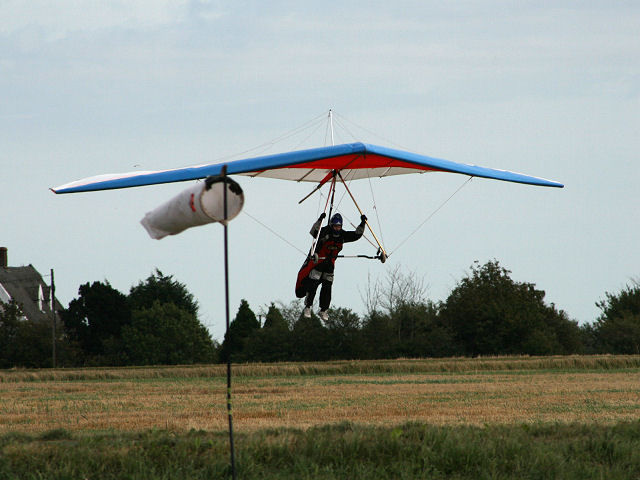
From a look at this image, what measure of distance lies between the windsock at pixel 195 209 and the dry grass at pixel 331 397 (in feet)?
14.2

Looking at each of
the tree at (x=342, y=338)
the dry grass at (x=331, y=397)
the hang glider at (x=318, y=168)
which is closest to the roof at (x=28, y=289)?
the tree at (x=342, y=338)

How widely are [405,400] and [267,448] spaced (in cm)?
1015

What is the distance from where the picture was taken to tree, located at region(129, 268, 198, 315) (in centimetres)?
6812

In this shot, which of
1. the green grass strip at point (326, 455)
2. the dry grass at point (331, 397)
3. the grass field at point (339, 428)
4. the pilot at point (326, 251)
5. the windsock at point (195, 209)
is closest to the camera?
the windsock at point (195, 209)

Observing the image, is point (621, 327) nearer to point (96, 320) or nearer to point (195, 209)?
point (96, 320)

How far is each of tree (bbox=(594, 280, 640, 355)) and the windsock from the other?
53.2 meters

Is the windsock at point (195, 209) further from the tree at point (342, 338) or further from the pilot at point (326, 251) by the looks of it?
the tree at point (342, 338)

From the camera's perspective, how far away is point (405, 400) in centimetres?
2103

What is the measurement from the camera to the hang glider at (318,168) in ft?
44.5

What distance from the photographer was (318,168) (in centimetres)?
1670

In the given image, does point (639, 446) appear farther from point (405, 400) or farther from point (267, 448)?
point (405, 400)

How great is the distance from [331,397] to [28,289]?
57187mm

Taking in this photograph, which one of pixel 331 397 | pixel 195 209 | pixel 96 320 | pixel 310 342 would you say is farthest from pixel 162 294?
pixel 195 209

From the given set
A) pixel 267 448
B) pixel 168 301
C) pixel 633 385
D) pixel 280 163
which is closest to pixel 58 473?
pixel 267 448
